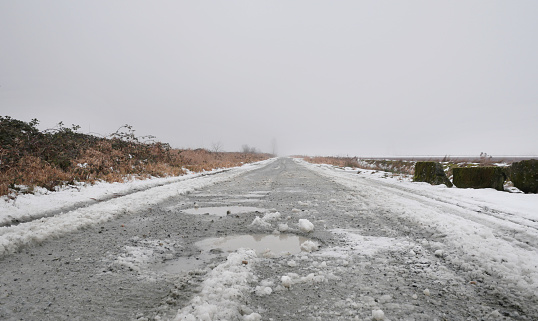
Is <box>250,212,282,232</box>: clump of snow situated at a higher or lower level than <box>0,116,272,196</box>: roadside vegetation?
lower

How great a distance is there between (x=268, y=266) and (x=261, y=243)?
67 centimetres

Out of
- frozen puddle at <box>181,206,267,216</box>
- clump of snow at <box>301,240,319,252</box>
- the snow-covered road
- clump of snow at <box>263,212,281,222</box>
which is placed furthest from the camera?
frozen puddle at <box>181,206,267,216</box>

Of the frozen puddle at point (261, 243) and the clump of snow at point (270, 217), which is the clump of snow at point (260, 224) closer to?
the clump of snow at point (270, 217)

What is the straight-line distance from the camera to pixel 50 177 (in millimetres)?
5848

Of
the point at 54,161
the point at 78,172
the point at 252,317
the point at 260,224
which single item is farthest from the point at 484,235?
the point at 54,161

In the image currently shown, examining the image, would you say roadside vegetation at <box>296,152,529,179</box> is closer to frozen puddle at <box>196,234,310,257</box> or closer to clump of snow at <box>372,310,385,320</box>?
frozen puddle at <box>196,234,310,257</box>

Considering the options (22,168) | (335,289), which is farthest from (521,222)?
(22,168)

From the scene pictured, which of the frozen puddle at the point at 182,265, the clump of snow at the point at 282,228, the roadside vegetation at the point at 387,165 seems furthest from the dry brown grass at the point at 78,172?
the roadside vegetation at the point at 387,165

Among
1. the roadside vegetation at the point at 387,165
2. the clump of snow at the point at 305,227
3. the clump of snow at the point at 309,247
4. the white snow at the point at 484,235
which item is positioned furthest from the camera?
the roadside vegetation at the point at 387,165

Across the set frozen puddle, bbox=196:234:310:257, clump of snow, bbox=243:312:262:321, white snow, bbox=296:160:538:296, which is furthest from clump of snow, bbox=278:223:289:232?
clump of snow, bbox=243:312:262:321

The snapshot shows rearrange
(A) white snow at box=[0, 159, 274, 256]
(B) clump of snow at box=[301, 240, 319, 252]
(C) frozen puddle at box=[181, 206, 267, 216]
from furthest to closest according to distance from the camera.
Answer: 1. (C) frozen puddle at box=[181, 206, 267, 216]
2. (A) white snow at box=[0, 159, 274, 256]
3. (B) clump of snow at box=[301, 240, 319, 252]

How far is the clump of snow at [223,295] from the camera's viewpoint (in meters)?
1.41

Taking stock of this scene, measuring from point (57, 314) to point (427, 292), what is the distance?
2209 millimetres

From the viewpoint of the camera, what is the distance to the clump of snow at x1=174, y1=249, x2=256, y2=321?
1410 millimetres
